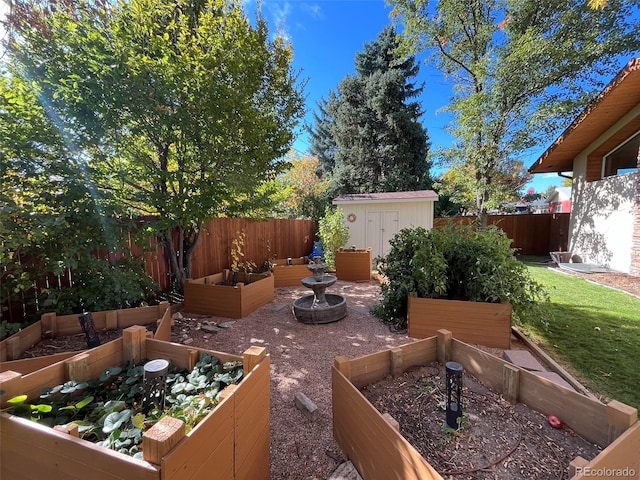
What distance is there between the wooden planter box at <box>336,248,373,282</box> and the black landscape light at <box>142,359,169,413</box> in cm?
578

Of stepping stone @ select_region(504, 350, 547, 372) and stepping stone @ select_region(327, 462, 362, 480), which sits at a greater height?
stepping stone @ select_region(504, 350, 547, 372)

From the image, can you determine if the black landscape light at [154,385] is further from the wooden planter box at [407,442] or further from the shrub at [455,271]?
the shrub at [455,271]

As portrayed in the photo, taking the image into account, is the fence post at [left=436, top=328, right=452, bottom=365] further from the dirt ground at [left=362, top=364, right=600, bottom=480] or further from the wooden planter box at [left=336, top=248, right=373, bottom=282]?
the wooden planter box at [left=336, top=248, right=373, bottom=282]

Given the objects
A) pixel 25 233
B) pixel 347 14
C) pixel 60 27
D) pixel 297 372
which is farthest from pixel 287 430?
pixel 347 14

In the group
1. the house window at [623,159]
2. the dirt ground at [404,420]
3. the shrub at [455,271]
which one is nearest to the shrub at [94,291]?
the dirt ground at [404,420]

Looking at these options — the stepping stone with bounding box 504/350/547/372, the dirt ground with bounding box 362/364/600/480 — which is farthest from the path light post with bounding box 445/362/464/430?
the stepping stone with bounding box 504/350/547/372

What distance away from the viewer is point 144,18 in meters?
3.47

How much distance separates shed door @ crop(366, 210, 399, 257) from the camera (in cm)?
982

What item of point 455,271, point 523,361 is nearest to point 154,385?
point 523,361

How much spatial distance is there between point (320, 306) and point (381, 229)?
613 centimetres

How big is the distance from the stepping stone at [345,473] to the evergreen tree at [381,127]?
14395 mm

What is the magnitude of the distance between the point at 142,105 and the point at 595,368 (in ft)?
19.1

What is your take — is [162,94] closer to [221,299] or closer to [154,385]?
[221,299]

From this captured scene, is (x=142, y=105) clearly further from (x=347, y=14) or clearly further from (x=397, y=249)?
(x=347, y=14)
